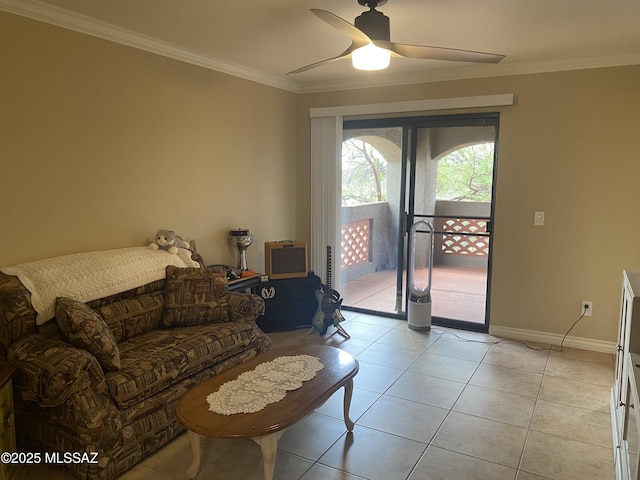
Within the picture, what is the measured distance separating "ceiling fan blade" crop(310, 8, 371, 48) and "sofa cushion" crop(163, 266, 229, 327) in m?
1.94

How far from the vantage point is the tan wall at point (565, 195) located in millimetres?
3832

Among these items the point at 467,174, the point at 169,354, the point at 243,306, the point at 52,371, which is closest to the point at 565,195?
the point at 467,174

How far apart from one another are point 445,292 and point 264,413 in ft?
10.2

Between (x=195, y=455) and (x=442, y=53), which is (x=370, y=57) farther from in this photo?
(x=195, y=455)

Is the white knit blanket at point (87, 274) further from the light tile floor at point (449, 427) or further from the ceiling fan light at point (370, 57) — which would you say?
the ceiling fan light at point (370, 57)

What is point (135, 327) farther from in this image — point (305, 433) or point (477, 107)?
point (477, 107)

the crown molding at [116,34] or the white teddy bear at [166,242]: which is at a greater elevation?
the crown molding at [116,34]

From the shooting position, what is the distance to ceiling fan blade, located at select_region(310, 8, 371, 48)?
2131 millimetres

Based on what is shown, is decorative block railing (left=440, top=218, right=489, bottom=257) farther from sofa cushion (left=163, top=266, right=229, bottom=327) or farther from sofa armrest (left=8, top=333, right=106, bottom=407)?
sofa armrest (left=8, top=333, right=106, bottom=407)

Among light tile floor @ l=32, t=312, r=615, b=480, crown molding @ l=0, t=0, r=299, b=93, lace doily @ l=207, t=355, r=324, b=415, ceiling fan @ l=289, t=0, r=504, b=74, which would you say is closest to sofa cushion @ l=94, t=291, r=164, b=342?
light tile floor @ l=32, t=312, r=615, b=480

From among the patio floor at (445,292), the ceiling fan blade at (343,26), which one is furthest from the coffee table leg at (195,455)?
the patio floor at (445,292)

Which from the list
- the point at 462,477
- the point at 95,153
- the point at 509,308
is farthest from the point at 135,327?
the point at 509,308

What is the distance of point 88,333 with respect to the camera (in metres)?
2.40

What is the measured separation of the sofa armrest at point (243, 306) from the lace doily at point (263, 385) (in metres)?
0.77
